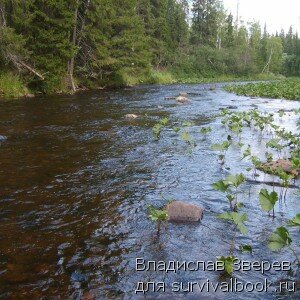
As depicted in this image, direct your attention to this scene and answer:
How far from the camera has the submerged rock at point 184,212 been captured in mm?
4672

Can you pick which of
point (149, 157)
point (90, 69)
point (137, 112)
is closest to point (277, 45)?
point (90, 69)

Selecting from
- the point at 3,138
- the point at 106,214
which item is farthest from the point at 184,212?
the point at 3,138

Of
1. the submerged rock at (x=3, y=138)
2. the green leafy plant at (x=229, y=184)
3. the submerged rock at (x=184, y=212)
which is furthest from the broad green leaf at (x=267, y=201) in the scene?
the submerged rock at (x=3, y=138)

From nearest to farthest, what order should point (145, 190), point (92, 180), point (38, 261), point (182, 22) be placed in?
1. point (38, 261)
2. point (145, 190)
3. point (92, 180)
4. point (182, 22)

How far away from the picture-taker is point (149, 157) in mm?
7734

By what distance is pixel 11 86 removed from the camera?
61.3 ft

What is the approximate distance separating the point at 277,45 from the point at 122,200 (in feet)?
248

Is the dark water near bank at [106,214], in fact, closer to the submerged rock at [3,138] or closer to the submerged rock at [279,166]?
the submerged rock at [3,138]

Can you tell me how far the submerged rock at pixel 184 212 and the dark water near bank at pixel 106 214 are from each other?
15 cm

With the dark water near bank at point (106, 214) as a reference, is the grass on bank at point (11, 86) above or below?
above

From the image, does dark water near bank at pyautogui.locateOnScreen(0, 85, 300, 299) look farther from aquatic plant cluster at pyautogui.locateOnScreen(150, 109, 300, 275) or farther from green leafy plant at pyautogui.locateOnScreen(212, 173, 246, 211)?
green leafy plant at pyautogui.locateOnScreen(212, 173, 246, 211)

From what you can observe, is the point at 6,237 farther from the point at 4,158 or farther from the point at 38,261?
the point at 4,158

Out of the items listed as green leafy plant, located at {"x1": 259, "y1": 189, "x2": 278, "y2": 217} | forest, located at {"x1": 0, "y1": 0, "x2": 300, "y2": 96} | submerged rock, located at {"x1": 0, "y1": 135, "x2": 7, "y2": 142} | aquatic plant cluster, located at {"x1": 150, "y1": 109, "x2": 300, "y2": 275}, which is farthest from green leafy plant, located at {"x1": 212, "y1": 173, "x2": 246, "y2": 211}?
forest, located at {"x1": 0, "y1": 0, "x2": 300, "y2": 96}

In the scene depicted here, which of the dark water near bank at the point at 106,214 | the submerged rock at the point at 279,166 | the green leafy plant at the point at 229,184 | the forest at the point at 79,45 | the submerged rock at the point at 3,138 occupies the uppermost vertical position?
the forest at the point at 79,45
